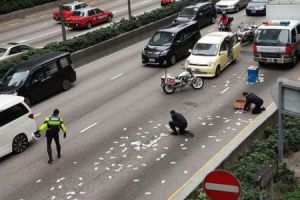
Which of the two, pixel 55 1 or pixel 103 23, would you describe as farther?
pixel 55 1

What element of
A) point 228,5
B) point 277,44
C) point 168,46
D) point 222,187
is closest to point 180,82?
point 168,46

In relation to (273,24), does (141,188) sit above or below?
below

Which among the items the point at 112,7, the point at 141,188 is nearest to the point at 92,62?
the point at 141,188

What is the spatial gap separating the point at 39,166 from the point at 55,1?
118ft

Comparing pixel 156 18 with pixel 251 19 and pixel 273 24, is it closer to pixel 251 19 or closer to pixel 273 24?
pixel 251 19

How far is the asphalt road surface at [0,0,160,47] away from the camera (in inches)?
1451

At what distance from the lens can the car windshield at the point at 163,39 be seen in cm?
2734

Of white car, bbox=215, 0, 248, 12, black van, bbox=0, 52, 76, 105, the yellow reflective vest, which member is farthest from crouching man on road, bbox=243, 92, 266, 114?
white car, bbox=215, 0, 248, 12

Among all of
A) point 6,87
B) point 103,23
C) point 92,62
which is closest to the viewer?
point 6,87

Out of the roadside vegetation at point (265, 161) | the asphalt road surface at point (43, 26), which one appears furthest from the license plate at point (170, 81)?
the asphalt road surface at point (43, 26)

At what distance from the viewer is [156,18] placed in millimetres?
36875

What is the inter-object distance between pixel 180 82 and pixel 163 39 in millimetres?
5647

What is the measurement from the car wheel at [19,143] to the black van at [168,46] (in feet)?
35.9

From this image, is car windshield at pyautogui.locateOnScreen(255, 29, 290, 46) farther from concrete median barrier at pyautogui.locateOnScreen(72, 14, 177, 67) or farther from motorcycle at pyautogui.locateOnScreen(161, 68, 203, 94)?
concrete median barrier at pyautogui.locateOnScreen(72, 14, 177, 67)
